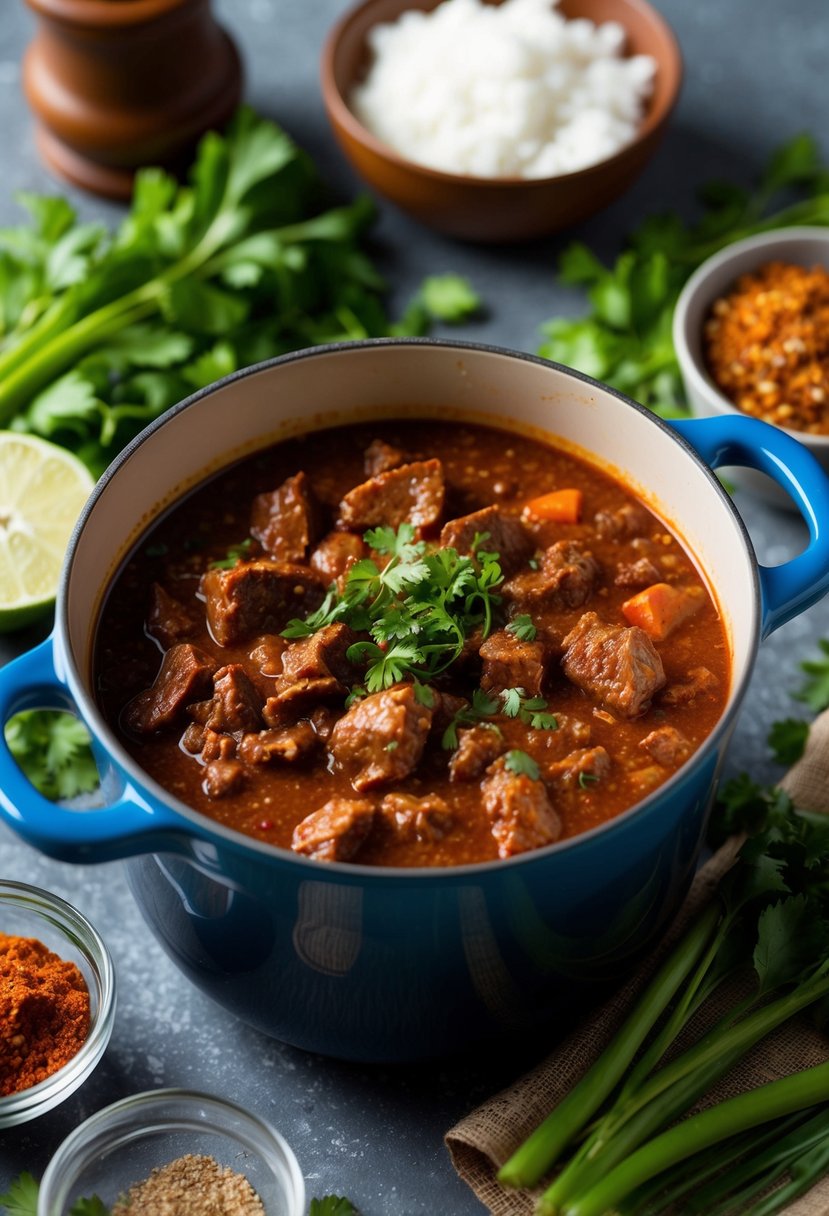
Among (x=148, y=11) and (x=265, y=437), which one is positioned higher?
(x=148, y=11)

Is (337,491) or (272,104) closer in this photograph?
(337,491)

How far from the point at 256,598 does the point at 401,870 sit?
3.70 feet

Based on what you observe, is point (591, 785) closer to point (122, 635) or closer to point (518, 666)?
point (518, 666)

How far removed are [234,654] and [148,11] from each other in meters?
3.01

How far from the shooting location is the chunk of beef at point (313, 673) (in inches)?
143

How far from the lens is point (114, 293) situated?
5496 millimetres

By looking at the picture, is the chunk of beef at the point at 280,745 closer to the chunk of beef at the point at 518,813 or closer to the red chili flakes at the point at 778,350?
the chunk of beef at the point at 518,813

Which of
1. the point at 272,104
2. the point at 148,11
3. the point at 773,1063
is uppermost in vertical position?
A: the point at 148,11

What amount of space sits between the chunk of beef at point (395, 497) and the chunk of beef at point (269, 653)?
48 centimetres

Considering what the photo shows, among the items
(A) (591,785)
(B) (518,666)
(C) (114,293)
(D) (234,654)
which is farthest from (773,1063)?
(C) (114,293)

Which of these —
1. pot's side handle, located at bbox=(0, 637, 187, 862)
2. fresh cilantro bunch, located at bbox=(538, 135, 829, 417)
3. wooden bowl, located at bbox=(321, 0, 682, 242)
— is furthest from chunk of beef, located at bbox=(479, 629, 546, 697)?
wooden bowl, located at bbox=(321, 0, 682, 242)

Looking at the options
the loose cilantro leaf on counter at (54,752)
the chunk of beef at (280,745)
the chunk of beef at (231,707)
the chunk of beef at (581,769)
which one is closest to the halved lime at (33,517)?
the loose cilantro leaf on counter at (54,752)

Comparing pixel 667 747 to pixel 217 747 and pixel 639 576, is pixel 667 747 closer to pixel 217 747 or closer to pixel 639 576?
pixel 639 576

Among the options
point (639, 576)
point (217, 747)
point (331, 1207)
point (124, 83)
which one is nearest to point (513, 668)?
point (639, 576)
